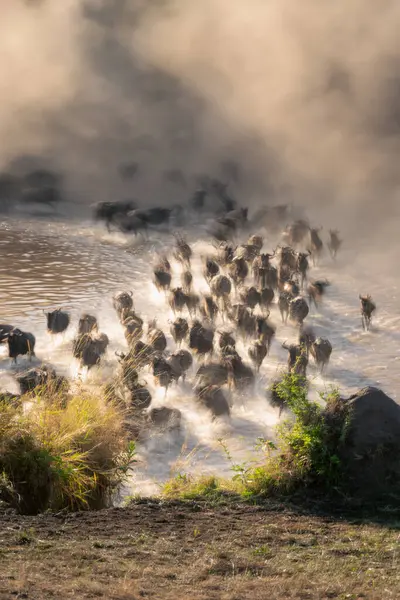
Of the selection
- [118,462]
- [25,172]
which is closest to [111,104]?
[25,172]

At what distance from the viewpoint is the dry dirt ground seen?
4254mm

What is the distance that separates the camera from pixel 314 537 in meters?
5.34

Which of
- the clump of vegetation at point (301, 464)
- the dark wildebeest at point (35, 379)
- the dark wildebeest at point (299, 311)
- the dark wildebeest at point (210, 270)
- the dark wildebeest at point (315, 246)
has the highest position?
the dark wildebeest at point (315, 246)

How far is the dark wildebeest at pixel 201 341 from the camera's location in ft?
34.6

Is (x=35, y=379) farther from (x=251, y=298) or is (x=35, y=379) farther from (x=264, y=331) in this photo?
(x=251, y=298)

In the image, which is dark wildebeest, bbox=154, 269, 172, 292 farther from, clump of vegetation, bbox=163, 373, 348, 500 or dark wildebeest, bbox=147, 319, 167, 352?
clump of vegetation, bbox=163, 373, 348, 500

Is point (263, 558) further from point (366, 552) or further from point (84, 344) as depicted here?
point (84, 344)

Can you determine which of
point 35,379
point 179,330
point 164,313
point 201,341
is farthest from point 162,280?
point 35,379

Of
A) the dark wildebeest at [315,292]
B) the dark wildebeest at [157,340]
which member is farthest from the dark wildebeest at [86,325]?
the dark wildebeest at [315,292]

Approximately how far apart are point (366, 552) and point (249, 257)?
995cm

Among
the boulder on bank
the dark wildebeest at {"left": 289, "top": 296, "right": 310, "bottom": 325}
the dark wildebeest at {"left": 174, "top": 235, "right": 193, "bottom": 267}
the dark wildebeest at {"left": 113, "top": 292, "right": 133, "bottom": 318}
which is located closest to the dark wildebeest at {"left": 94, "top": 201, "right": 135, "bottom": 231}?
the dark wildebeest at {"left": 174, "top": 235, "right": 193, "bottom": 267}

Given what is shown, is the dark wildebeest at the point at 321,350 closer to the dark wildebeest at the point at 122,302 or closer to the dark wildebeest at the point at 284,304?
the dark wildebeest at the point at 284,304

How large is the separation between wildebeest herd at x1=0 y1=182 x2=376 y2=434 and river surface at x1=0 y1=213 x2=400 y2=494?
0.20m

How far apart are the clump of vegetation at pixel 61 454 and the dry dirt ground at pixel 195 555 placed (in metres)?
0.59
